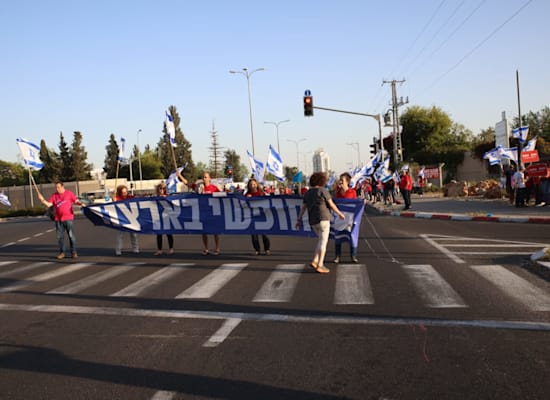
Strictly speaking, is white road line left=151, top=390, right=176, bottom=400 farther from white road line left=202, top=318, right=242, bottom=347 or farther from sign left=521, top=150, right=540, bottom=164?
sign left=521, top=150, right=540, bottom=164

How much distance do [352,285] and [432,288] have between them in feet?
3.79

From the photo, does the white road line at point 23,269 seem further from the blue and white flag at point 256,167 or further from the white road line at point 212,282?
the blue and white flag at point 256,167

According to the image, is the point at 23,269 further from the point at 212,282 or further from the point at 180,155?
the point at 180,155

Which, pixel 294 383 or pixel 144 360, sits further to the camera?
pixel 144 360

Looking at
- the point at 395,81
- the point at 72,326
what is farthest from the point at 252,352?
the point at 395,81

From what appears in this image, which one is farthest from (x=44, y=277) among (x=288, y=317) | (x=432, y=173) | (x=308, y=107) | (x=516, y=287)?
(x=432, y=173)

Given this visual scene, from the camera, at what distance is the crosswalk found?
7.05 metres

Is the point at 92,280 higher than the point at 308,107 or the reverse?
the reverse

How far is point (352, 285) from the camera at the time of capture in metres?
8.05

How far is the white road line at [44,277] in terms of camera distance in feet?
29.4

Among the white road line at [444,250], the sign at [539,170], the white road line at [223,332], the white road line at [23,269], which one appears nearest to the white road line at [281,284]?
the white road line at [223,332]

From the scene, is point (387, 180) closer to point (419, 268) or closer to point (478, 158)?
point (419, 268)

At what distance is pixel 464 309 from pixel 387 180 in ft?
78.0

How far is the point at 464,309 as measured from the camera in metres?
6.34
